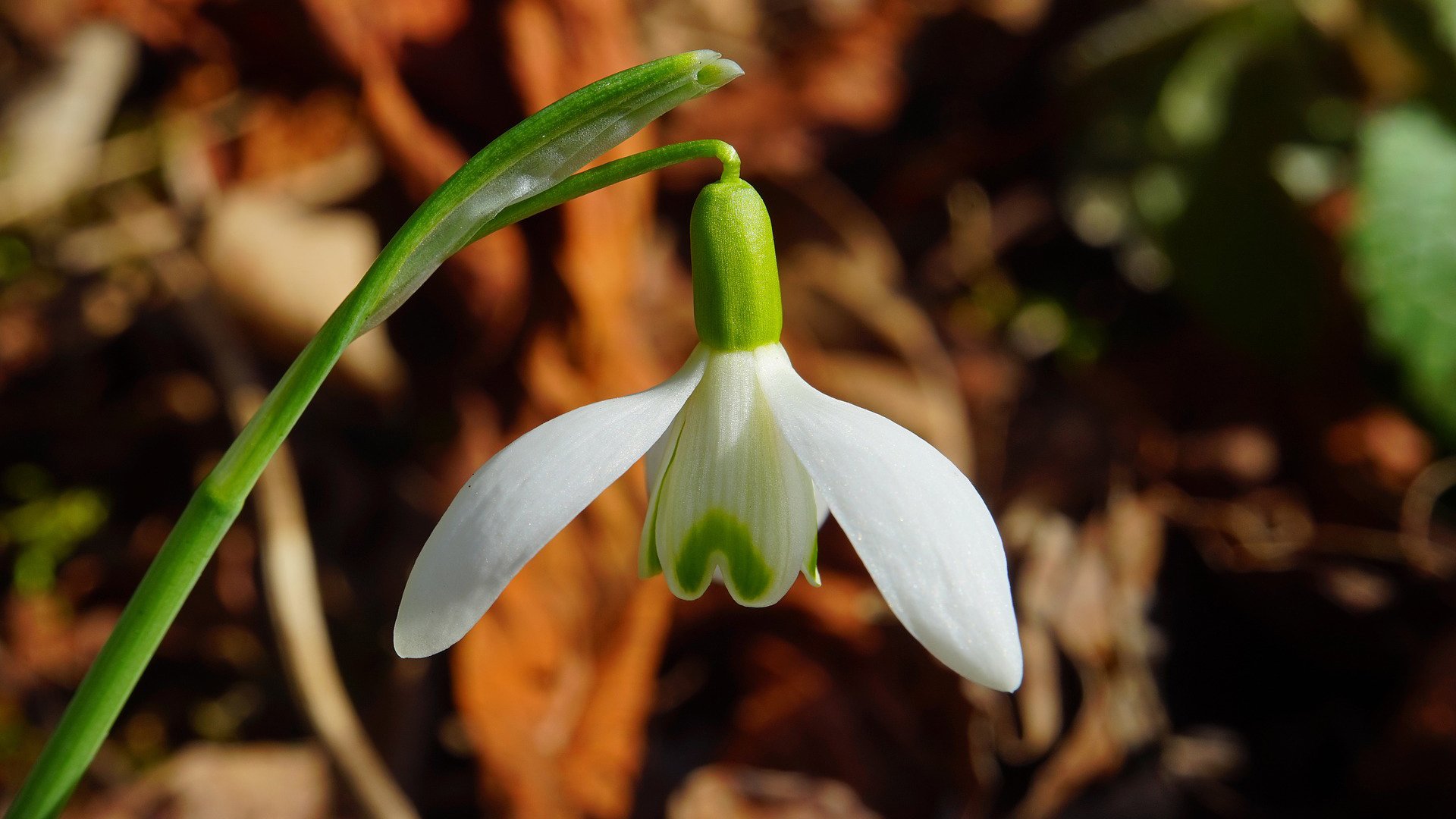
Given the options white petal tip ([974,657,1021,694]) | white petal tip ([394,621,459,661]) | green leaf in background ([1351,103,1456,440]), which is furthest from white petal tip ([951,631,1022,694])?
green leaf in background ([1351,103,1456,440])

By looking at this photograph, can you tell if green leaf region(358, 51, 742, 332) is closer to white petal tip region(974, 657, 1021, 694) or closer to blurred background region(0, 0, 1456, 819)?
white petal tip region(974, 657, 1021, 694)

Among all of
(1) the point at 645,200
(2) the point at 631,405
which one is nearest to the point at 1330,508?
(1) the point at 645,200

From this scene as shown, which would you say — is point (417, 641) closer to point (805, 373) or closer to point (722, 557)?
point (722, 557)

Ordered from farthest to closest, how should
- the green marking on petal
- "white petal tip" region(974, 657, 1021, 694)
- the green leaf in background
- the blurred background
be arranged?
the green leaf in background → the blurred background → the green marking on petal → "white petal tip" region(974, 657, 1021, 694)

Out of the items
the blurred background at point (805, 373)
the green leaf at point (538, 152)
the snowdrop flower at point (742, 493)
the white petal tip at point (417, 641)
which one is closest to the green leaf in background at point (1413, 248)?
the blurred background at point (805, 373)

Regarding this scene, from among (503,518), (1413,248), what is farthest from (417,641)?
(1413,248)

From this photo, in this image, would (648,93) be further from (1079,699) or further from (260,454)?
(1079,699)

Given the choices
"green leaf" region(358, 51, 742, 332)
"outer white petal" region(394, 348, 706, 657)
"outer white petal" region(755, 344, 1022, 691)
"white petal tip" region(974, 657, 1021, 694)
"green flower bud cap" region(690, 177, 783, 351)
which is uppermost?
"green leaf" region(358, 51, 742, 332)
